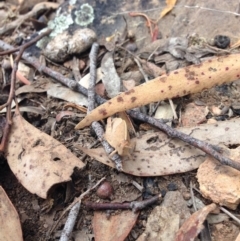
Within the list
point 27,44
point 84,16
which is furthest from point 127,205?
point 84,16

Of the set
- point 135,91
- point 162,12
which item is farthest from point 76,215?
point 162,12

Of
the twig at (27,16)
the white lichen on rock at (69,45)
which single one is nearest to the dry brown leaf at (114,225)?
the white lichen on rock at (69,45)

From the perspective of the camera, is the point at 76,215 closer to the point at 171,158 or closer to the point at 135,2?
the point at 171,158

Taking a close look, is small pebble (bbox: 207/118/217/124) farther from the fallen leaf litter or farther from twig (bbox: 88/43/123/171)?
twig (bbox: 88/43/123/171)

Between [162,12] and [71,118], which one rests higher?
[162,12]

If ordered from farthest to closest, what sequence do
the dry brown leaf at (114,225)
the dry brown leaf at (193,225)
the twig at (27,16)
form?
the twig at (27,16)
the dry brown leaf at (114,225)
the dry brown leaf at (193,225)

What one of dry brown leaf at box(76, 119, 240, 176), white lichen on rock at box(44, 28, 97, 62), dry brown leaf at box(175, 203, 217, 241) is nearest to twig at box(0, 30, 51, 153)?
white lichen on rock at box(44, 28, 97, 62)

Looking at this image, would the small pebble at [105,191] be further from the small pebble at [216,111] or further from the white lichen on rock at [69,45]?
the white lichen on rock at [69,45]
